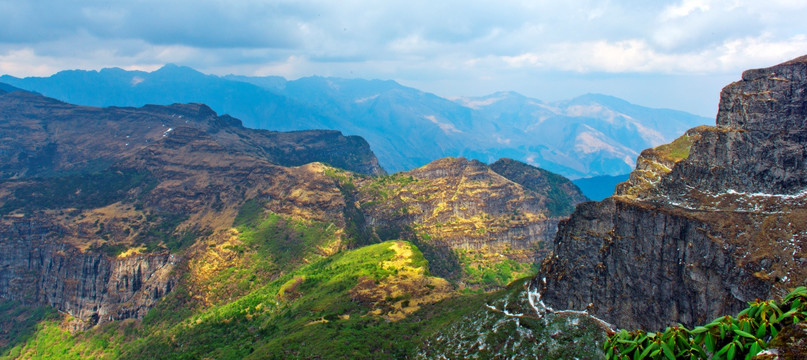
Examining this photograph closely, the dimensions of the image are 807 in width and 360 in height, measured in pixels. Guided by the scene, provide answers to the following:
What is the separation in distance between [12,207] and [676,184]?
229262 mm

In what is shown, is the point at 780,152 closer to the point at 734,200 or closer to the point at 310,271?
the point at 734,200

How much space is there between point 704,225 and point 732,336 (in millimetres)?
49615

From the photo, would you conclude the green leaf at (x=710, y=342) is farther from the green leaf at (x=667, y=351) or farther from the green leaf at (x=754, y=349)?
the green leaf at (x=667, y=351)

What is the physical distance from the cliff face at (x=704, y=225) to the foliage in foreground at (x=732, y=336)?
40.2m

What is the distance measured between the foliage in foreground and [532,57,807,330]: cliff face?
132 feet

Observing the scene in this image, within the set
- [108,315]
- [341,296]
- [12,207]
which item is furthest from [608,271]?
[12,207]

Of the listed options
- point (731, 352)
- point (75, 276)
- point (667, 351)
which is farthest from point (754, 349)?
point (75, 276)

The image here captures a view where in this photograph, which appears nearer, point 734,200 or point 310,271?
point 734,200

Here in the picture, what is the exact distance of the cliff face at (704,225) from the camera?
2400 inches

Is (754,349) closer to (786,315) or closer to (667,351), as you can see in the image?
(786,315)

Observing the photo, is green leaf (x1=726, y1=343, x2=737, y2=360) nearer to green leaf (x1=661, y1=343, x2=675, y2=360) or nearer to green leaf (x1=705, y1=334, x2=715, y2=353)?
green leaf (x1=705, y1=334, x2=715, y2=353)

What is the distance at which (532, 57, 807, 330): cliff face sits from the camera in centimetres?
6097

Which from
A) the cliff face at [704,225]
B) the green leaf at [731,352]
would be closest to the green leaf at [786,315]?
the green leaf at [731,352]

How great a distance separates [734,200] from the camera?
230 ft
